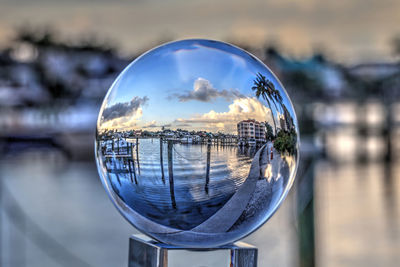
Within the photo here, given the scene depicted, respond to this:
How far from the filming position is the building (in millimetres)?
1393

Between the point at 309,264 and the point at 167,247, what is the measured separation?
1879 millimetres

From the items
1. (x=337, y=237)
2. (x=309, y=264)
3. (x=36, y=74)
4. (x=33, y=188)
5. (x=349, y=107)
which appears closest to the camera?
(x=309, y=264)

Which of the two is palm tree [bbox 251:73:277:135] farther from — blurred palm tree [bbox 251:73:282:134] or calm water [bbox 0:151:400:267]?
calm water [bbox 0:151:400:267]

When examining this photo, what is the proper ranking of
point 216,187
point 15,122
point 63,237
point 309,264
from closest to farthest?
point 216,187, point 309,264, point 63,237, point 15,122

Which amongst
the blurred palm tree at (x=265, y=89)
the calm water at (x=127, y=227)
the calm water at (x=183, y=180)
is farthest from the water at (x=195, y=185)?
the calm water at (x=127, y=227)

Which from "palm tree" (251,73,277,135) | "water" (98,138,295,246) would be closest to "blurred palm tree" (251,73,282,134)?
"palm tree" (251,73,277,135)

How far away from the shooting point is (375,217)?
8.53m

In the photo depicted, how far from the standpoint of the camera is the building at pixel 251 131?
4.57 feet

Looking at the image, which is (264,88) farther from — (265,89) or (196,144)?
(196,144)

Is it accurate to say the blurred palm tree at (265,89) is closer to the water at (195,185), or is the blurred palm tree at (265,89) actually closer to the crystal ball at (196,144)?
the crystal ball at (196,144)

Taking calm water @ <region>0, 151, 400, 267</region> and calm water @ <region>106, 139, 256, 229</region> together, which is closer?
calm water @ <region>106, 139, 256, 229</region>

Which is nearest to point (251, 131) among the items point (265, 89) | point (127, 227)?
point (265, 89)

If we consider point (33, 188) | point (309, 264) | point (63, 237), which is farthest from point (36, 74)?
point (309, 264)

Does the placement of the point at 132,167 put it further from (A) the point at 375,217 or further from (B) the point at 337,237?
(A) the point at 375,217
